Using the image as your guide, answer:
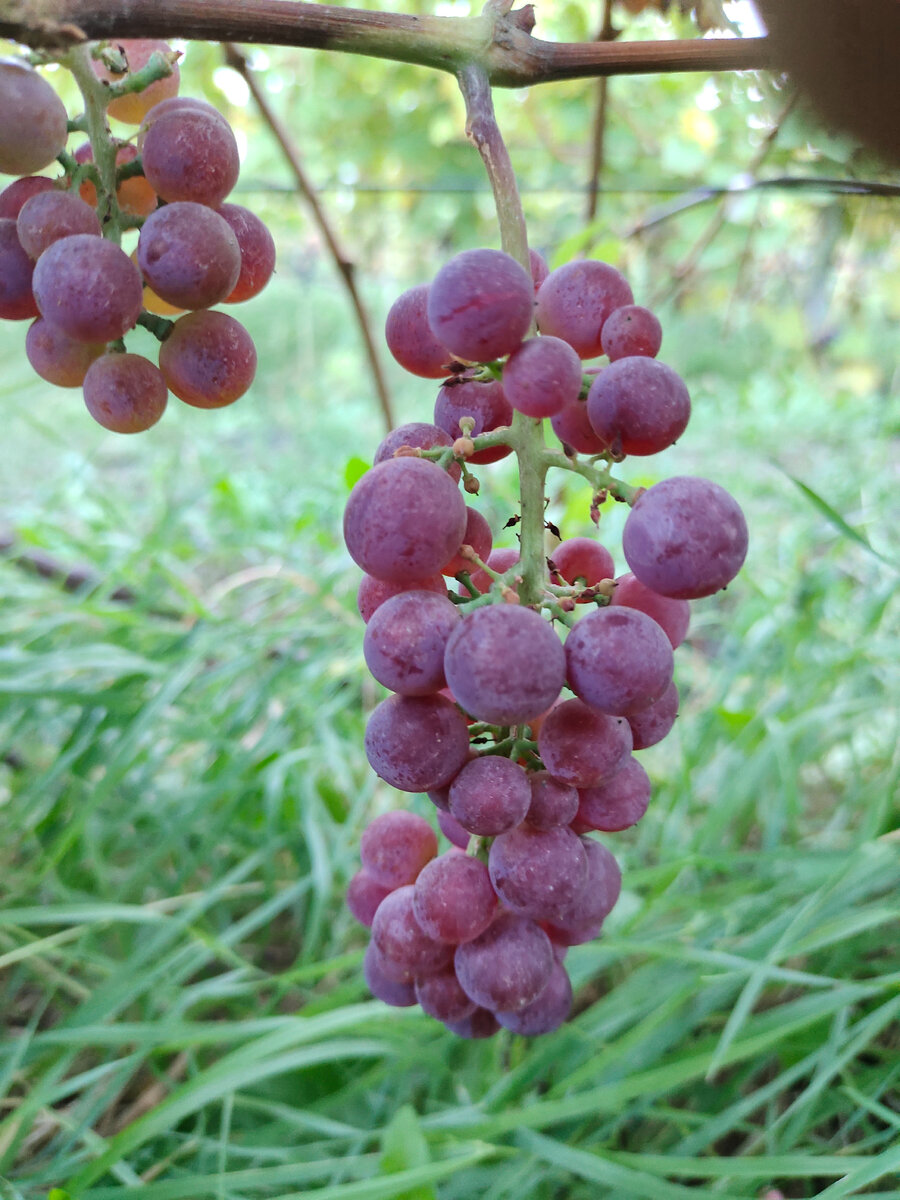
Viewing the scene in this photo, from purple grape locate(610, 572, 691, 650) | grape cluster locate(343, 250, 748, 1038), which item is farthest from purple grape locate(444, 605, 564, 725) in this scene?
purple grape locate(610, 572, 691, 650)

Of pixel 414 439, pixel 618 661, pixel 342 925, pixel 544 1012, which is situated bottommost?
pixel 342 925

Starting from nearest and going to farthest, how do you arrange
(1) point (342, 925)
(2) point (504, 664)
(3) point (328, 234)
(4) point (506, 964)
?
(2) point (504, 664)
(4) point (506, 964)
(1) point (342, 925)
(3) point (328, 234)

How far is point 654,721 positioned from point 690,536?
0.13 meters

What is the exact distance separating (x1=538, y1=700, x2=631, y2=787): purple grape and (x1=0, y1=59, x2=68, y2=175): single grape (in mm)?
376

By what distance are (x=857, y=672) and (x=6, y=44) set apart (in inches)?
50.4

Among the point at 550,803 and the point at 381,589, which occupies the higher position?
the point at 381,589

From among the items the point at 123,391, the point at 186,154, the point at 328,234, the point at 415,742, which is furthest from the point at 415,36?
the point at 328,234

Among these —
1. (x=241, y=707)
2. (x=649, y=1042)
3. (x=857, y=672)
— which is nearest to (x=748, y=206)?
(x=857, y=672)

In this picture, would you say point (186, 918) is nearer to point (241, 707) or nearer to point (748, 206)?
point (241, 707)

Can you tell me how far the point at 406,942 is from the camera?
48 centimetres

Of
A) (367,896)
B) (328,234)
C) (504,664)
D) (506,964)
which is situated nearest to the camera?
(504,664)

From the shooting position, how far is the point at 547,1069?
77cm

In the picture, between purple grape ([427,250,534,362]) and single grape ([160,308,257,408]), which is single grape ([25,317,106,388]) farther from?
purple grape ([427,250,534,362])

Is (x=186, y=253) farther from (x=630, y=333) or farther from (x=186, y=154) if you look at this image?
(x=630, y=333)
